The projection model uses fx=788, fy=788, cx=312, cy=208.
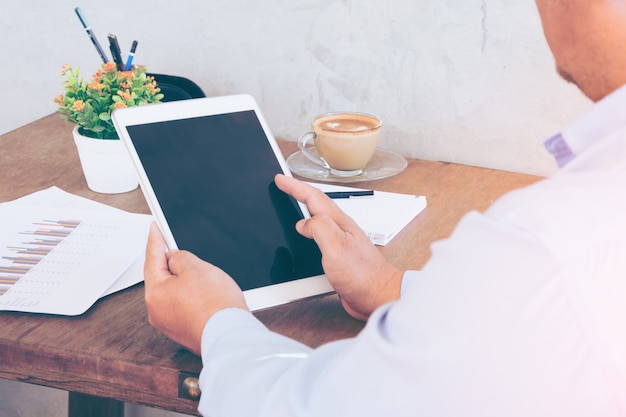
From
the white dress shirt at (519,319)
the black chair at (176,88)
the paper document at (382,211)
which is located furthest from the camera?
the black chair at (176,88)

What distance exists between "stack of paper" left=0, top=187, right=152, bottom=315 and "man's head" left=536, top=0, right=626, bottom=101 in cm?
55

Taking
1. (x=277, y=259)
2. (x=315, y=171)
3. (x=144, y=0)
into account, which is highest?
(x=144, y=0)

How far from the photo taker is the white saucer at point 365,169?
4.19ft

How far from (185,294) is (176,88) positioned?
70cm

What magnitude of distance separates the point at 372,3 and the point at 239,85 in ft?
1.05

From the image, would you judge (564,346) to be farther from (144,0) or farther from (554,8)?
(144,0)

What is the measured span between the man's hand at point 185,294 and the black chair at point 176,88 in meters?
0.61

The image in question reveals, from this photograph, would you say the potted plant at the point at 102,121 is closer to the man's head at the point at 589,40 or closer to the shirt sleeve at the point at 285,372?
the shirt sleeve at the point at 285,372

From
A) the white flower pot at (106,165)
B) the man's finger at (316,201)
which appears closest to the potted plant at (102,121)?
the white flower pot at (106,165)

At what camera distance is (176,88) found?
1.40 m

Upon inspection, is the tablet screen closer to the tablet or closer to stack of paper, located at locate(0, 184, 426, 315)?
the tablet

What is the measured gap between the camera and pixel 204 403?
669mm

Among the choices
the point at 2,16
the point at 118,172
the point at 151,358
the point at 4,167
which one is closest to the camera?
the point at 151,358

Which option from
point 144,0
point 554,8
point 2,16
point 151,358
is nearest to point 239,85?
point 144,0
